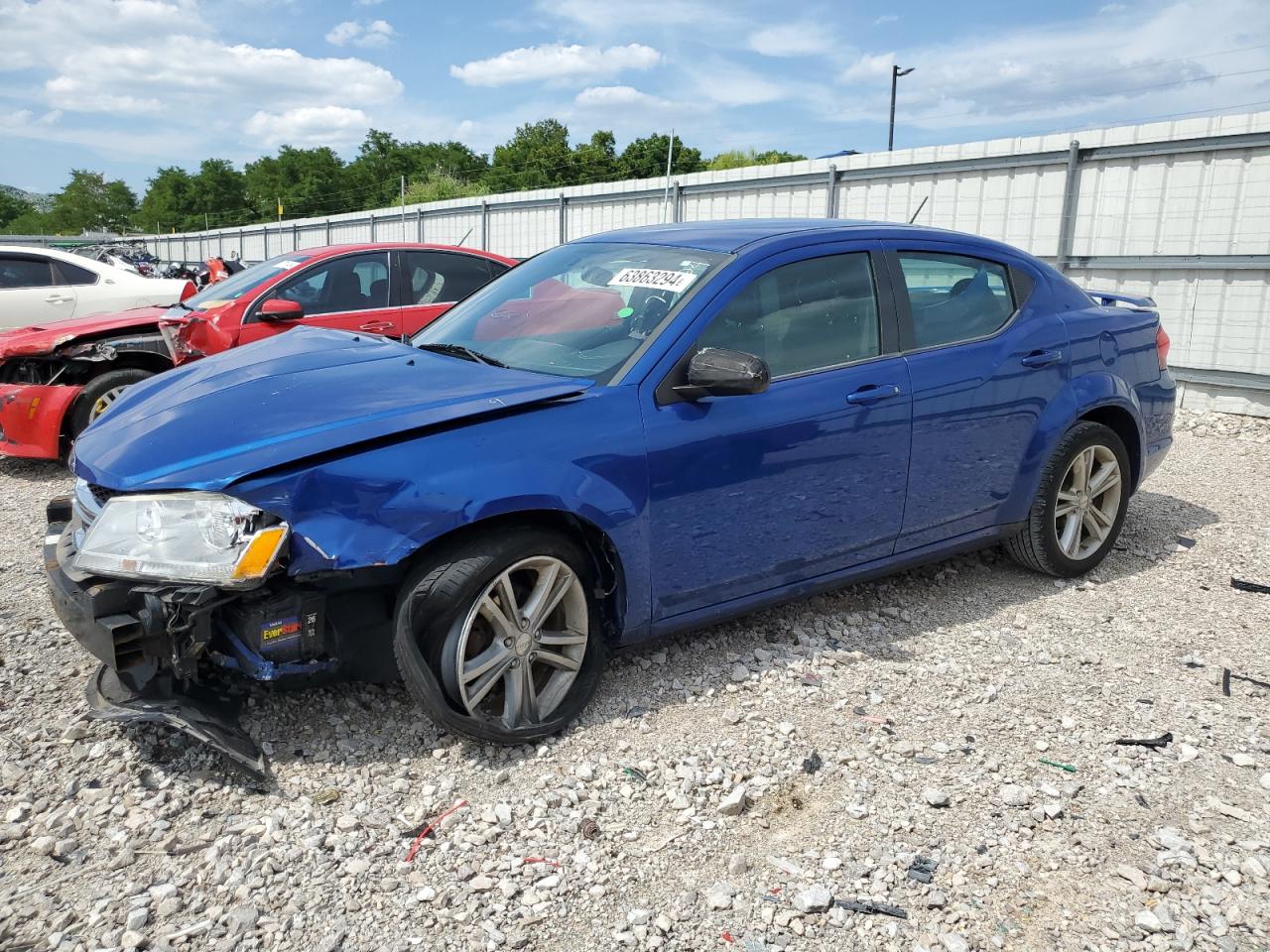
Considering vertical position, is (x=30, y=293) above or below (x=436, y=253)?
below

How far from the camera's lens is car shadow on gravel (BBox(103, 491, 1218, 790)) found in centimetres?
315

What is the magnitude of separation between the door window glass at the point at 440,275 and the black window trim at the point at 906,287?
14.4 feet

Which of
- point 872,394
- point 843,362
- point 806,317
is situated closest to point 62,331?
point 806,317

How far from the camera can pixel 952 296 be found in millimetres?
4293

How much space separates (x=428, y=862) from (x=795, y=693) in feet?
5.10

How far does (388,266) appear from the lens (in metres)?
7.86

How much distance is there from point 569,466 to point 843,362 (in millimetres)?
1341

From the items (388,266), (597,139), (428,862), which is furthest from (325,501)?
(597,139)

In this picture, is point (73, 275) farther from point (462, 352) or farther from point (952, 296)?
point (952, 296)

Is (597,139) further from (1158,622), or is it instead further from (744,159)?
(1158,622)

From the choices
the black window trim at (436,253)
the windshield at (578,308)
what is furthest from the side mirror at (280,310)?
the windshield at (578,308)

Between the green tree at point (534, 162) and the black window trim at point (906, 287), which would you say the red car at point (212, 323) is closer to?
the black window trim at point (906, 287)

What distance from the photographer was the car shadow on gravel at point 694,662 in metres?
3.15

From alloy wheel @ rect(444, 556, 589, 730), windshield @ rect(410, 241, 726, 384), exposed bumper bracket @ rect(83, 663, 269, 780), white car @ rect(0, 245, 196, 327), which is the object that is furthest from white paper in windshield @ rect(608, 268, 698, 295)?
white car @ rect(0, 245, 196, 327)
